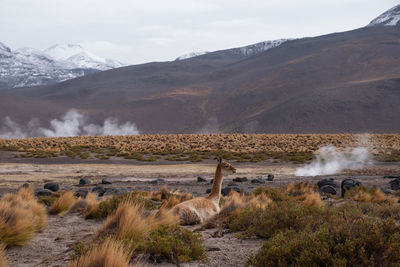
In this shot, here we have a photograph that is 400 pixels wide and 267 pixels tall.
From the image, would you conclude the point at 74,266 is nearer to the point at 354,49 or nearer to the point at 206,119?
the point at 206,119

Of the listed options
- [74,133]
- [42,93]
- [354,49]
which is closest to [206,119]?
[74,133]

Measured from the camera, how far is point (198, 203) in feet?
27.2

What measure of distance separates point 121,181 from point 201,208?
14.5 metres

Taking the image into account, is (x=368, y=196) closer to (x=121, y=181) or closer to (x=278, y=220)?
(x=278, y=220)

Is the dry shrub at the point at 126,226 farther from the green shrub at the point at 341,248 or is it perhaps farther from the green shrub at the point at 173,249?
the green shrub at the point at 341,248

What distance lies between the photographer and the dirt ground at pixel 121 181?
606 centimetres

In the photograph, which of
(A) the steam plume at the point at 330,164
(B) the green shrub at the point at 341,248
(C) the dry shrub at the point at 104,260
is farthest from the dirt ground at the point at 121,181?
(C) the dry shrub at the point at 104,260

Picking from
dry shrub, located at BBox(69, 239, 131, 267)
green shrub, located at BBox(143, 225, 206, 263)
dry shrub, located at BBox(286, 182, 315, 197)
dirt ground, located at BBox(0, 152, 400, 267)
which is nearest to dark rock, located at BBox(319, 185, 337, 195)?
dry shrub, located at BBox(286, 182, 315, 197)

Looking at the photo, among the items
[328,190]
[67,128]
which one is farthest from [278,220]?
[67,128]

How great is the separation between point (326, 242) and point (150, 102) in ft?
421

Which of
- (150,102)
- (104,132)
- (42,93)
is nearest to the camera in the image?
(104,132)

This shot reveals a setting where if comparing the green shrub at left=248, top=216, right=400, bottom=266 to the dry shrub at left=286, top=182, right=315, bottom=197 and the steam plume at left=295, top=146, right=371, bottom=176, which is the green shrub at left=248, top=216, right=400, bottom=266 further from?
the steam plume at left=295, top=146, right=371, bottom=176

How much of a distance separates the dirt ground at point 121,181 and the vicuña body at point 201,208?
1.43 feet

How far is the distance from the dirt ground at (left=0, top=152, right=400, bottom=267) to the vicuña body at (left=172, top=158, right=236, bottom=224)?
436 mm
